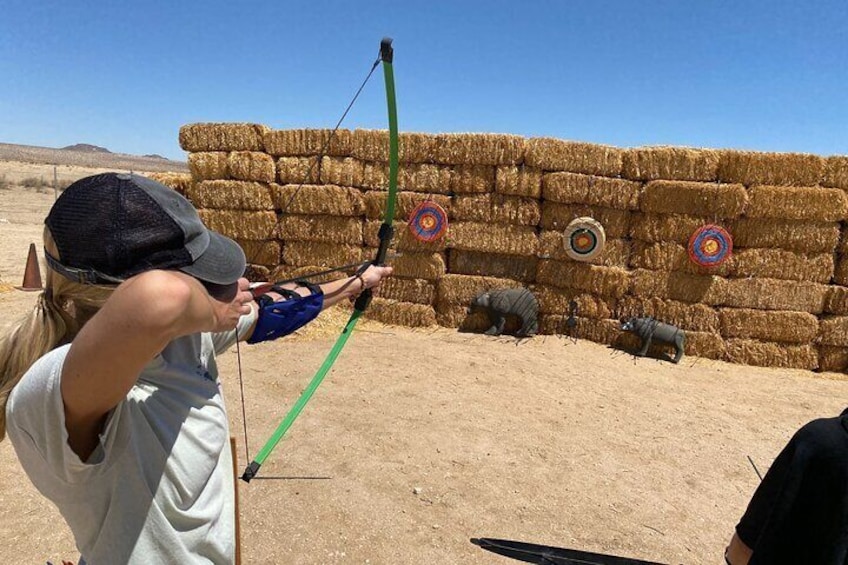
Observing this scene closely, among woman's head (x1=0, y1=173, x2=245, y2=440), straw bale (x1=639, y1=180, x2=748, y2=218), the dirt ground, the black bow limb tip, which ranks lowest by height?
the dirt ground

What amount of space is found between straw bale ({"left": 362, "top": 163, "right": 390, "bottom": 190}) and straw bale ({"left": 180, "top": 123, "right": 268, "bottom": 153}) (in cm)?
160

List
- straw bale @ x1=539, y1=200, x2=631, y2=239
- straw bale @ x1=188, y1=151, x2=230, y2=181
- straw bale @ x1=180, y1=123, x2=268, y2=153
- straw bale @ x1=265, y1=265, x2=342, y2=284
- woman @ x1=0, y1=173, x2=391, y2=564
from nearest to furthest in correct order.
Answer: woman @ x1=0, y1=173, x2=391, y2=564 < straw bale @ x1=539, y1=200, x2=631, y2=239 < straw bale @ x1=180, y1=123, x2=268, y2=153 < straw bale @ x1=188, y1=151, x2=230, y2=181 < straw bale @ x1=265, y1=265, x2=342, y2=284

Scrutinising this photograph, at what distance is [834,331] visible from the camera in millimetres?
6199

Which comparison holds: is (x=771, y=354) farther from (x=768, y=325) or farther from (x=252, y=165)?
(x=252, y=165)

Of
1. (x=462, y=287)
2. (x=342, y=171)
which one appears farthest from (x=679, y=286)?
(x=342, y=171)

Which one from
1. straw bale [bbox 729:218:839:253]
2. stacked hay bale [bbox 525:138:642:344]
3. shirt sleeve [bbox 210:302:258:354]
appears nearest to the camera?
shirt sleeve [bbox 210:302:258:354]

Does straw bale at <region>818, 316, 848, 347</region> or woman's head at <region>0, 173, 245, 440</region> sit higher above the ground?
woman's head at <region>0, 173, 245, 440</region>

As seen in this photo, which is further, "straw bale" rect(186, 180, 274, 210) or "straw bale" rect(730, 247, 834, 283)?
"straw bale" rect(186, 180, 274, 210)

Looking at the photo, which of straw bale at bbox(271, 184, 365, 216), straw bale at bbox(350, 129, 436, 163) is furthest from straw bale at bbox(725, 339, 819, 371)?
straw bale at bbox(271, 184, 365, 216)

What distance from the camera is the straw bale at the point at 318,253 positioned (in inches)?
290

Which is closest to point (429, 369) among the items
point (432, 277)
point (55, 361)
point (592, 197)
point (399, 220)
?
point (432, 277)

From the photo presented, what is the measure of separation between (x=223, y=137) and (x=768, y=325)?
7.86m

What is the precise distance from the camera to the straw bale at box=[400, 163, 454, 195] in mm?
6969

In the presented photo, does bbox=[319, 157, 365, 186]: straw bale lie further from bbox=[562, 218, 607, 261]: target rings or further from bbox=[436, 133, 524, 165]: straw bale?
bbox=[562, 218, 607, 261]: target rings
